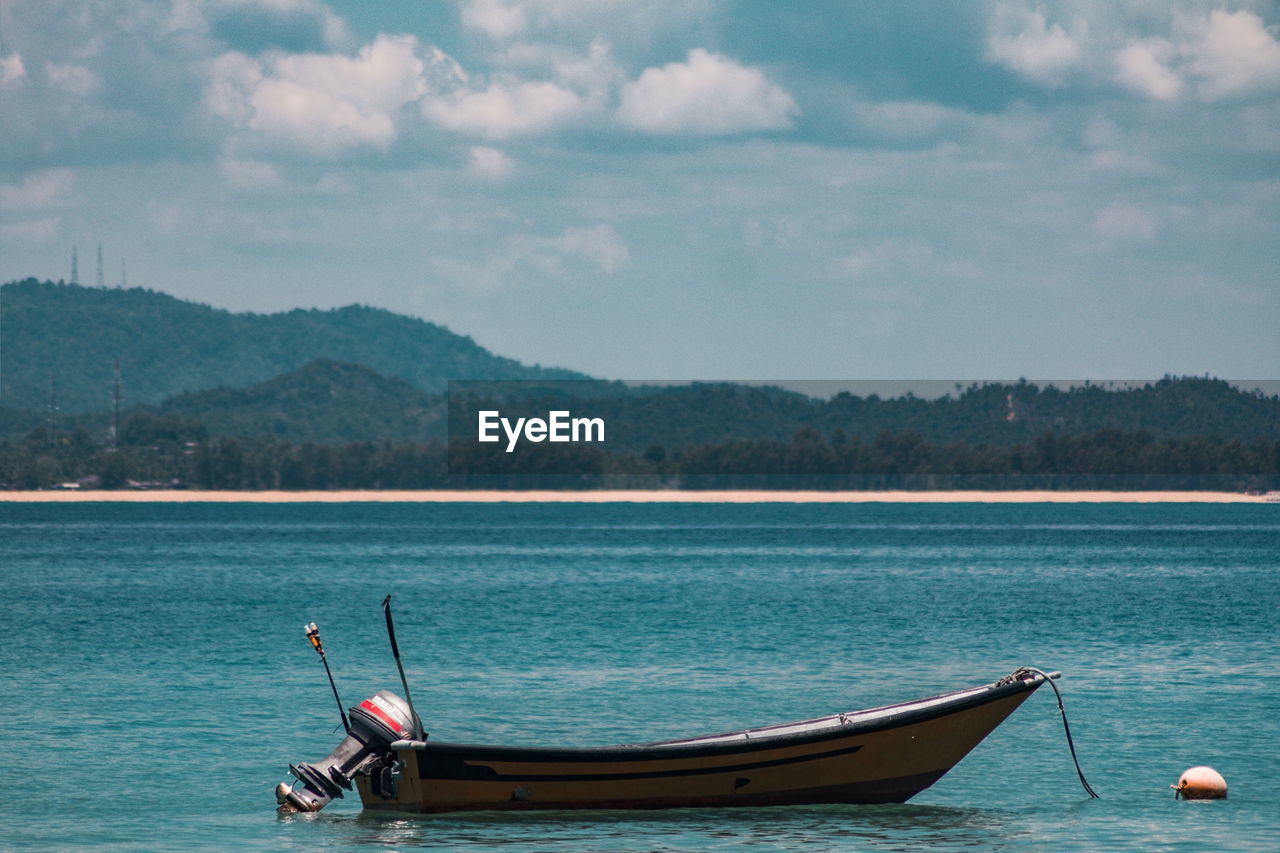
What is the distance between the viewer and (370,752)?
23.1 metres

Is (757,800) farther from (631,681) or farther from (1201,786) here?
(631,681)

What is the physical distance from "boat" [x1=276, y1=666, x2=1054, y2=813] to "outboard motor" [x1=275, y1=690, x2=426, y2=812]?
0.05ft

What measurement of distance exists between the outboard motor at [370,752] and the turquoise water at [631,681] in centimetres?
85

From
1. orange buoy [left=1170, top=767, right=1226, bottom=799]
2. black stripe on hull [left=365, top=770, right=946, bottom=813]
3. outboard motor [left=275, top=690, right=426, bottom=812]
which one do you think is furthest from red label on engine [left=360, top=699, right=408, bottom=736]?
orange buoy [left=1170, top=767, right=1226, bottom=799]

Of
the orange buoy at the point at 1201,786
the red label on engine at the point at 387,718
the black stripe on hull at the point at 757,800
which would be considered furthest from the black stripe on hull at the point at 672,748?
the orange buoy at the point at 1201,786

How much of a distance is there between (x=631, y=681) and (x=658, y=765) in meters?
17.5

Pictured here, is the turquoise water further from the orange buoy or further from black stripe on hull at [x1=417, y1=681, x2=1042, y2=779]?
black stripe on hull at [x1=417, y1=681, x2=1042, y2=779]

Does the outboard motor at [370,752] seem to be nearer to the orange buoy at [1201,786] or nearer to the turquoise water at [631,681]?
the turquoise water at [631,681]

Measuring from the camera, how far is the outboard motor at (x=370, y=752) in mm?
22859

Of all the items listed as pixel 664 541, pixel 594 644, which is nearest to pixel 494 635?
pixel 594 644

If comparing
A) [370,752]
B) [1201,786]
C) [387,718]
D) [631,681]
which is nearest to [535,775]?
[387,718]

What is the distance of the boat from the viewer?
74.6 feet

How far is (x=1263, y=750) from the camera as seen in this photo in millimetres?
29734

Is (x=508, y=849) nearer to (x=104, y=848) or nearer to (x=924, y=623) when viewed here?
(x=104, y=848)
